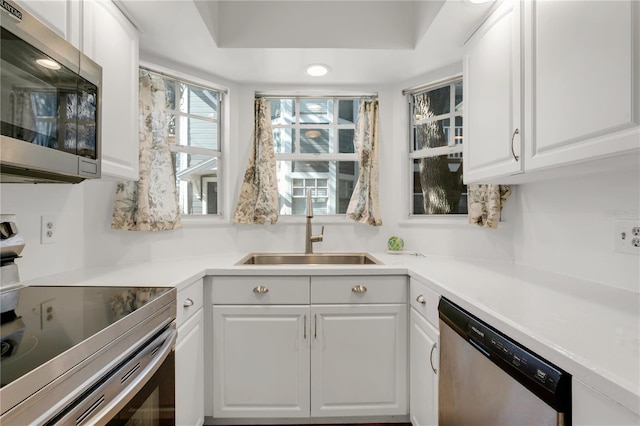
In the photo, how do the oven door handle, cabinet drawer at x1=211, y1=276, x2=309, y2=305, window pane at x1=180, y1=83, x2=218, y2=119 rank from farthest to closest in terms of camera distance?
window pane at x1=180, y1=83, x2=218, y2=119 → cabinet drawer at x1=211, y1=276, x2=309, y2=305 → the oven door handle

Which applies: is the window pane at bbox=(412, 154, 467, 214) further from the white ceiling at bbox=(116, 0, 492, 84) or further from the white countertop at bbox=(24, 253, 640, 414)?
the white ceiling at bbox=(116, 0, 492, 84)

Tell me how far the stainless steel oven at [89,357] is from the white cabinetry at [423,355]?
1084 millimetres

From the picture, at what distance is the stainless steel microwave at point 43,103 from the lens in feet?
2.55

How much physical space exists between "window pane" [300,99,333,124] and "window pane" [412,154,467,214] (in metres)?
0.78

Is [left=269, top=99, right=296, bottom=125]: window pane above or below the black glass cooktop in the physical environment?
above

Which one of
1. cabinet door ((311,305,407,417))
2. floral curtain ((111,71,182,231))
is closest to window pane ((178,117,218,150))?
floral curtain ((111,71,182,231))

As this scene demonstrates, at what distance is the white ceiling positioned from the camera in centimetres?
171

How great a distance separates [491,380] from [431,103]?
6.25ft

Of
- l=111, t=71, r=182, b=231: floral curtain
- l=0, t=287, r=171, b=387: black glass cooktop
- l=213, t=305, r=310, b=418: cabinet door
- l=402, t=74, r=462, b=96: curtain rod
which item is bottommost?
l=213, t=305, r=310, b=418: cabinet door

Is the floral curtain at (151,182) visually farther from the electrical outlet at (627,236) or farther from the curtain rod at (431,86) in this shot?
the electrical outlet at (627,236)

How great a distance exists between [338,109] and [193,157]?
3.84 feet

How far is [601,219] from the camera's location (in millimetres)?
1256

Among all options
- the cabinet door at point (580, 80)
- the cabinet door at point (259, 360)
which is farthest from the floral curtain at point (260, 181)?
the cabinet door at point (580, 80)


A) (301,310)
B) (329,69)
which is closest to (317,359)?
(301,310)
